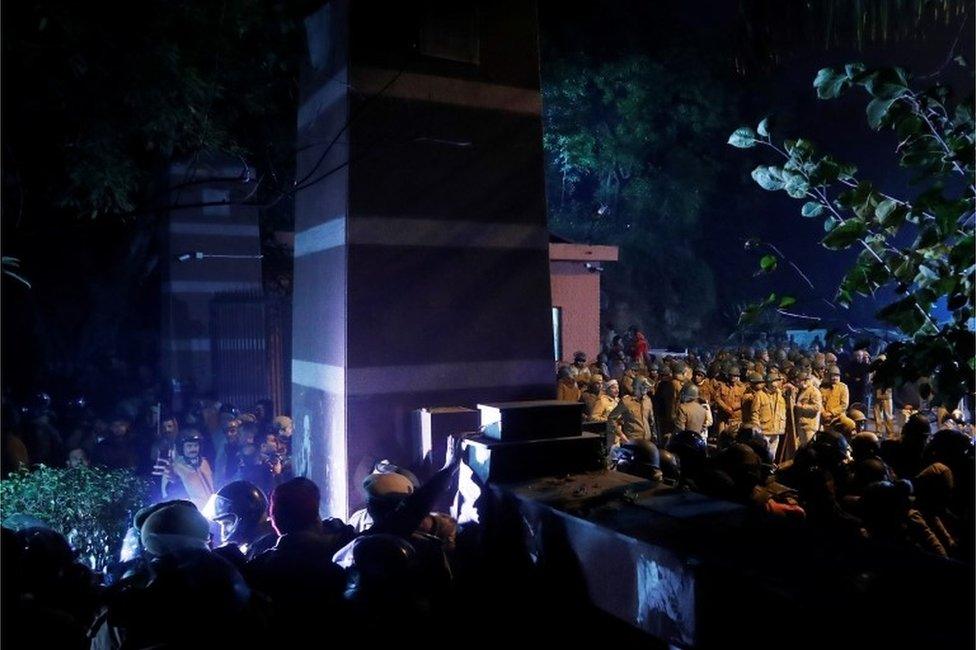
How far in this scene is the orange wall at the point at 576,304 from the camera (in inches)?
772

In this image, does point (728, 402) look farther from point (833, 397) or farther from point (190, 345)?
point (190, 345)

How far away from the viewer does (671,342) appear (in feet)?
118

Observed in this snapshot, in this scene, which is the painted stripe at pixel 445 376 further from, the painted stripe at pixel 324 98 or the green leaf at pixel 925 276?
the green leaf at pixel 925 276

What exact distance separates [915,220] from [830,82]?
2.70 feet

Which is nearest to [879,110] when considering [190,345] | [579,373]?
[579,373]

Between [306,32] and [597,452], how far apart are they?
5.27 m

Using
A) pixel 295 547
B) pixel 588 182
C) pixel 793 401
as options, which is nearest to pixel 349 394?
pixel 295 547

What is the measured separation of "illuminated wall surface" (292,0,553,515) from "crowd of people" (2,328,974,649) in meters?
1.02

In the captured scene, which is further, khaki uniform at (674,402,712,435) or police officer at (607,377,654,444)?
khaki uniform at (674,402,712,435)

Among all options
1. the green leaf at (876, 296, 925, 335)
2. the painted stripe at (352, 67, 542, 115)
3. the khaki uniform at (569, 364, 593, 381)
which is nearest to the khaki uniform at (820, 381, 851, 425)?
the khaki uniform at (569, 364, 593, 381)

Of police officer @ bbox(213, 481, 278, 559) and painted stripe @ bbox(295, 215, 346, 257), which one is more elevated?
painted stripe @ bbox(295, 215, 346, 257)

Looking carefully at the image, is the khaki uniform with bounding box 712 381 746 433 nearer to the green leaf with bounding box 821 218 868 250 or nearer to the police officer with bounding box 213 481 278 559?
the police officer with bounding box 213 481 278 559

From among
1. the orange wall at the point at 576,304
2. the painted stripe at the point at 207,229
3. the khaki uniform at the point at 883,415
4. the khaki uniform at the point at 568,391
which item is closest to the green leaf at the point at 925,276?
the khaki uniform at the point at 568,391

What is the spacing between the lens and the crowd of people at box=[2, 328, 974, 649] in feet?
11.5
